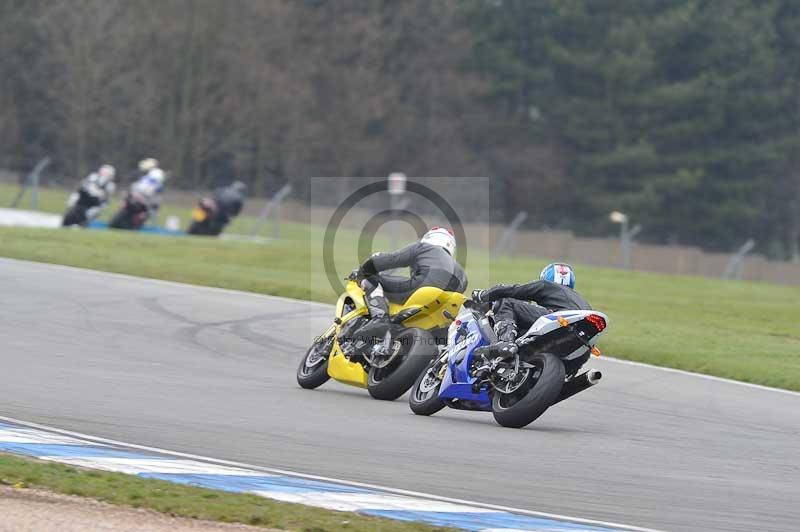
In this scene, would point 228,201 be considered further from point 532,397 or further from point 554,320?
point 532,397

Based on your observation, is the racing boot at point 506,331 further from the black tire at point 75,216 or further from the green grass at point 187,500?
the black tire at point 75,216

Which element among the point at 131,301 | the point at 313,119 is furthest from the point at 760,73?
the point at 131,301

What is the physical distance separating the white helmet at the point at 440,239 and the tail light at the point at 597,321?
6.89ft

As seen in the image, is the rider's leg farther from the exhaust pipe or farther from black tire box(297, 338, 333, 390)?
black tire box(297, 338, 333, 390)

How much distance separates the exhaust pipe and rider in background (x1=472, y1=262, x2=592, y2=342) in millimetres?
561

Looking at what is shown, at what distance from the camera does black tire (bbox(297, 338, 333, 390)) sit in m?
12.6

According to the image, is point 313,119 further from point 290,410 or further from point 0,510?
point 0,510

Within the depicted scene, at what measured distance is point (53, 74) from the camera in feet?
198

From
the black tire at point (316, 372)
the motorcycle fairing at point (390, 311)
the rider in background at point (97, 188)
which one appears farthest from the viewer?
the rider in background at point (97, 188)

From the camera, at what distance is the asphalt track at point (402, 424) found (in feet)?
27.0

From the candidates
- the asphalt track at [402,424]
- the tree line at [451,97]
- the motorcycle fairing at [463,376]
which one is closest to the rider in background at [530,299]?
the motorcycle fairing at [463,376]

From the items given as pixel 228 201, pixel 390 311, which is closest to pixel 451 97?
pixel 228 201

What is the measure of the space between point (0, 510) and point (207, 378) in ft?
19.3

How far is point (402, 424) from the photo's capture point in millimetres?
10602
